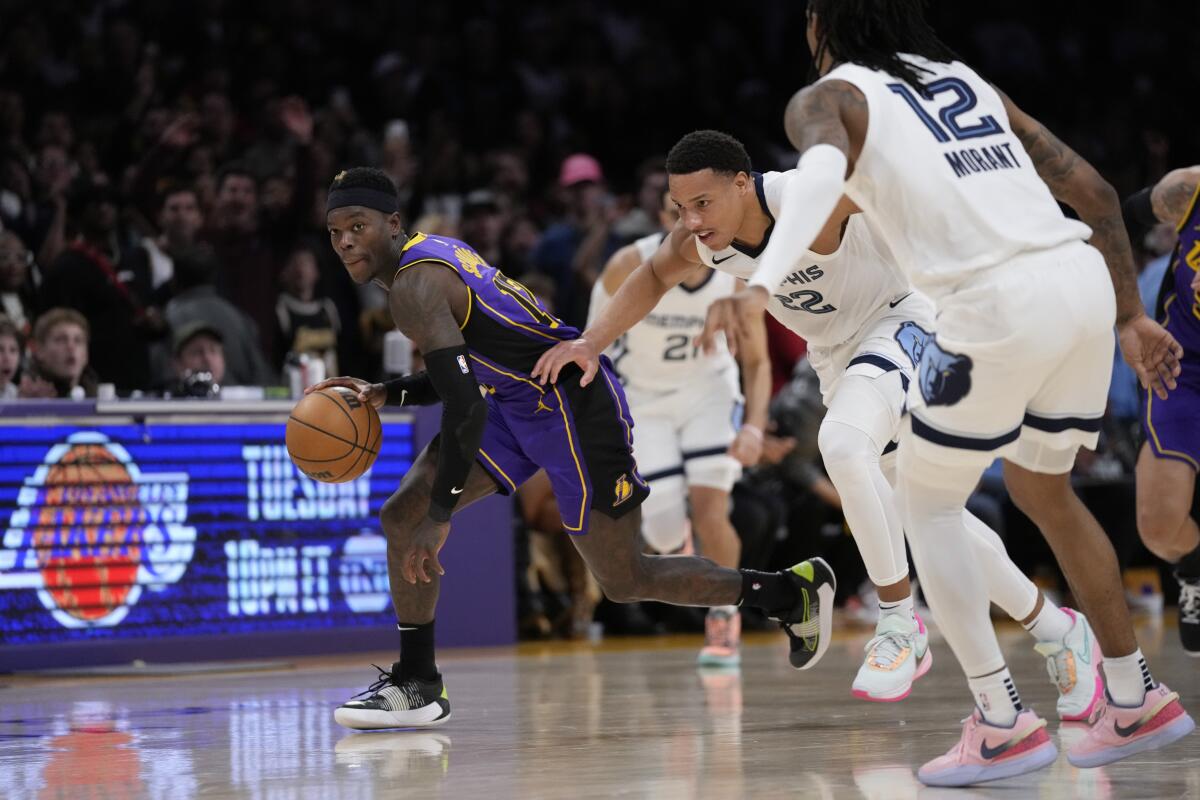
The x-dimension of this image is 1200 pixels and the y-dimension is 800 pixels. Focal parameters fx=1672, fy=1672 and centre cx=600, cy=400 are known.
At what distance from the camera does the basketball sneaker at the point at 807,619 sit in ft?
20.0

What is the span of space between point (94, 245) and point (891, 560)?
598 cm

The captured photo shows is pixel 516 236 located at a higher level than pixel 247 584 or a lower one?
higher

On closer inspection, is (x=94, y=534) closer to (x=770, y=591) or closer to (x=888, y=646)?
(x=770, y=591)

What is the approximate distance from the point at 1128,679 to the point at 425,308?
2404 mm

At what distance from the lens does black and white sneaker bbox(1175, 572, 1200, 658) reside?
22.6 feet

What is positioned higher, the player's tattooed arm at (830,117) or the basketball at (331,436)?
the player's tattooed arm at (830,117)

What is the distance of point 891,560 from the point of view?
579cm

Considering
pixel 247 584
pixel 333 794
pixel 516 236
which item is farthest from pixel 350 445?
pixel 516 236

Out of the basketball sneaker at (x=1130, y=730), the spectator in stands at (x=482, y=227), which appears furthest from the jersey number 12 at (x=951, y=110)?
the spectator in stands at (x=482, y=227)

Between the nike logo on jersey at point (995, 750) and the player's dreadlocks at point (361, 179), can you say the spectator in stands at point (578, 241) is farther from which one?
the nike logo on jersey at point (995, 750)

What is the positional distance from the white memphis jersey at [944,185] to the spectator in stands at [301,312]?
6.71 meters

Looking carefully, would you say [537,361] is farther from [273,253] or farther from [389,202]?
[273,253]

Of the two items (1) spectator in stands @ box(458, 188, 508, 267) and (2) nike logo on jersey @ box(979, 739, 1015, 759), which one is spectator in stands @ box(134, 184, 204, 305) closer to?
(1) spectator in stands @ box(458, 188, 508, 267)

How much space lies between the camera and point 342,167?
1182cm
